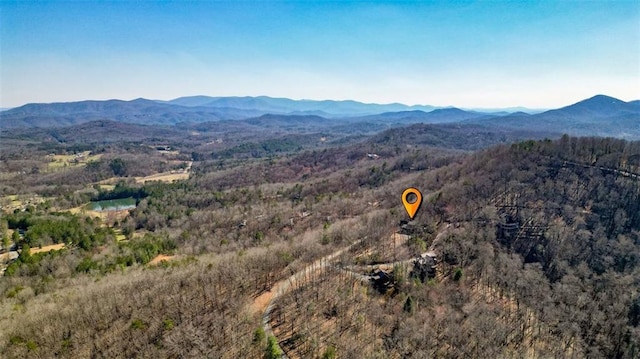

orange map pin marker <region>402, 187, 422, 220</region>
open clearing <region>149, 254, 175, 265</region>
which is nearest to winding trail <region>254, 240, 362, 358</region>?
orange map pin marker <region>402, 187, 422, 220</region>

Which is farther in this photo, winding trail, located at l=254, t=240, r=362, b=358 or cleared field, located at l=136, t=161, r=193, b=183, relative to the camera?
cleared field, located at l=136, t=161, r=193, b=183

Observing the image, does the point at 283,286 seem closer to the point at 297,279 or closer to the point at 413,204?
the point at 297,279

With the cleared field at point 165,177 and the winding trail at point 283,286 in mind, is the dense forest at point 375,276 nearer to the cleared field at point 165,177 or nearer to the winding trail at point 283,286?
the winding trail at point 283,286

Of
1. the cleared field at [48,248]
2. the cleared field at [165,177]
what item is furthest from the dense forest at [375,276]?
the cleared field at [165,177]

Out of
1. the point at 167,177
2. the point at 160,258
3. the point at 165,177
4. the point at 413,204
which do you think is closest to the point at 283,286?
the point at 413,204

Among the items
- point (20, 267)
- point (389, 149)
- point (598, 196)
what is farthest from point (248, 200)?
point (389, 149)

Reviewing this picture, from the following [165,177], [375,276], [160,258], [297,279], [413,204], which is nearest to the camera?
[375,276]

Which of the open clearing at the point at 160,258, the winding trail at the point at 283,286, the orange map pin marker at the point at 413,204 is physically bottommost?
the open clearing at the point at 160,258

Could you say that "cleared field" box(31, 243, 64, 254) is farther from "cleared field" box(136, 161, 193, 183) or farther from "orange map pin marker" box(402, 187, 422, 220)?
"cleared field" box(136, 161, 193, 183)

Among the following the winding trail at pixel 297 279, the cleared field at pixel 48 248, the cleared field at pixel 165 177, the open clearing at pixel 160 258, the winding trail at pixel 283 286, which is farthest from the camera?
the cleared field at pixel 165 177
